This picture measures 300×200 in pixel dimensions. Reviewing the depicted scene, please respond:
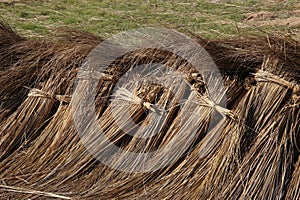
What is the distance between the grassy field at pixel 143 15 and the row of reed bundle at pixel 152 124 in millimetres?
4688

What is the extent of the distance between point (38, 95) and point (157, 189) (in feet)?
2.98

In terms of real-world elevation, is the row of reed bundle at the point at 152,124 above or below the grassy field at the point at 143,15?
above

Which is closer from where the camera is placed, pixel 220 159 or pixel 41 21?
pixel 220 159

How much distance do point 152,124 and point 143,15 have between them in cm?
848

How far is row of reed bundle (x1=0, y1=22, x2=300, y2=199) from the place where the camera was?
2.02 metres

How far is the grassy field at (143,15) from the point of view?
339 inches

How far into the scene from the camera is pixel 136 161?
233 cm

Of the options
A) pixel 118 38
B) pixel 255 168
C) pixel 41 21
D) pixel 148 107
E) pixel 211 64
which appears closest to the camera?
pixel 255 168

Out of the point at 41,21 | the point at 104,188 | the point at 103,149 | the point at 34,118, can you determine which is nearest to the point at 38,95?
the point at 34,118

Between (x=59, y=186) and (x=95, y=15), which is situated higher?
(x=59, y=186)

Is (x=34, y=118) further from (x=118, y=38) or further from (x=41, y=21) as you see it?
(x=41, y=21)

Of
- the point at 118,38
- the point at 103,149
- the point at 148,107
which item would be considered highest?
the point at 118,38

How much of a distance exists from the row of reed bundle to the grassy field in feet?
15.4

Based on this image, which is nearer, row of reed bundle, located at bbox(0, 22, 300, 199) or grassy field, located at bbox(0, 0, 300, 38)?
row of reed bundle, located at bbox(0, 22, 300, 199)
